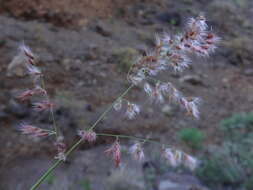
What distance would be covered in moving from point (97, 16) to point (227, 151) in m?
3.96

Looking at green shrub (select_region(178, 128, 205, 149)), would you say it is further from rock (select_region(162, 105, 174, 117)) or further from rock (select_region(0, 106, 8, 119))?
rock (select_region(0, 106, 8, 119))

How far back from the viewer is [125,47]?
675 centimetres

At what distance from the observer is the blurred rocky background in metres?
4.15

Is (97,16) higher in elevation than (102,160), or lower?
higher

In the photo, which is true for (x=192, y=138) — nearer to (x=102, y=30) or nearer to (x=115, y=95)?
(x=115, y=95)

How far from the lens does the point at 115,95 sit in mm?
5613

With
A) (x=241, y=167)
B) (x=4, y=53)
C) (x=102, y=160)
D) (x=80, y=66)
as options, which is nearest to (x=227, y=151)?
(x=241, y=167)

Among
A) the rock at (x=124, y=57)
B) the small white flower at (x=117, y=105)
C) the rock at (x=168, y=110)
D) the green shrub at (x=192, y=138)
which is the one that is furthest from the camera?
the rock at (x=124, y=57)

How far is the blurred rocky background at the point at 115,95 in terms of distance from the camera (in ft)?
13.6

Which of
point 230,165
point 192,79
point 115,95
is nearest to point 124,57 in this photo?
point 115,95

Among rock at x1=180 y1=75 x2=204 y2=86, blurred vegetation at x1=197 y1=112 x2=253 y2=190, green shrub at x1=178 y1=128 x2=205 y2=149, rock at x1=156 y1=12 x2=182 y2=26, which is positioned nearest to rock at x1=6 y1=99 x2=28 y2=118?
green shrub at x1=178 y1=128 x2=205 y2=149

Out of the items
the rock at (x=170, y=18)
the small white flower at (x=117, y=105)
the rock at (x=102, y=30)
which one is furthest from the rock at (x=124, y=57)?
the small white flower at (x=117, y=105)

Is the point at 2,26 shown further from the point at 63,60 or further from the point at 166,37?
the point at 166,37

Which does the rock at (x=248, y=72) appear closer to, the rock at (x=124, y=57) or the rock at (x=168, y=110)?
the rock at (x=124, y=57)
